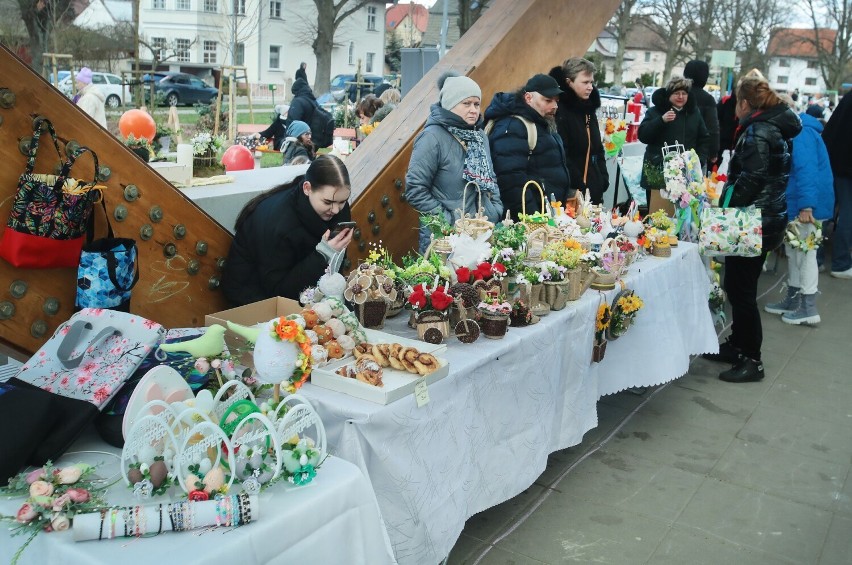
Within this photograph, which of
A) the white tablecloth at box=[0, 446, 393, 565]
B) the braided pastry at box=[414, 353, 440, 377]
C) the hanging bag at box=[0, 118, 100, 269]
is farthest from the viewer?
the hanging bag at box=[0, 118, 100, 269]

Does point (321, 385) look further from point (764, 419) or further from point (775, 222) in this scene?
point (775, 222)

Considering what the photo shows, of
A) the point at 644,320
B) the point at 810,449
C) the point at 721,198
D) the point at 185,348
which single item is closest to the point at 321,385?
the point at 185,348

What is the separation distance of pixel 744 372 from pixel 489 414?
2.95 m

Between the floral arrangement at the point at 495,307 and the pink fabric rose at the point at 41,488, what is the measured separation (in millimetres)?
1647

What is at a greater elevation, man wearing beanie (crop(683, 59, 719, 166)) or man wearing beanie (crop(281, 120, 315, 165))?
man wearing beanie (crop(683, 59, 719, 166))

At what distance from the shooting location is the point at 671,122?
6.27 m

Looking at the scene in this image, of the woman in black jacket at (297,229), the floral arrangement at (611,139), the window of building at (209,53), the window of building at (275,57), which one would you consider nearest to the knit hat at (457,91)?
the woman in black jacket at (297,229)

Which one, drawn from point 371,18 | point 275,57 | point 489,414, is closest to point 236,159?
point 489,414

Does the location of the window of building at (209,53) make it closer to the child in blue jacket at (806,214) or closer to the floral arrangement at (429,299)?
the child in blue jacket at (806,214)

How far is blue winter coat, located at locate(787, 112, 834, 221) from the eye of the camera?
605 cm

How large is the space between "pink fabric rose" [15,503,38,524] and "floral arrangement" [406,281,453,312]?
4.96ft

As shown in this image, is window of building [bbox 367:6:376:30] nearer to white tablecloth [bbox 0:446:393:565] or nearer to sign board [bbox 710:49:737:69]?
sign board [bbox 710:49:737:69]

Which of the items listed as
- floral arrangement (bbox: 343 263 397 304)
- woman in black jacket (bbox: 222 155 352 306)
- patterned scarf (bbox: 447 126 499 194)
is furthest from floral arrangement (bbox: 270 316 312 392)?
patterned scarf (bbox: 447 126 499 194)

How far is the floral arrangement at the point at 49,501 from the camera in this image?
172 cm
